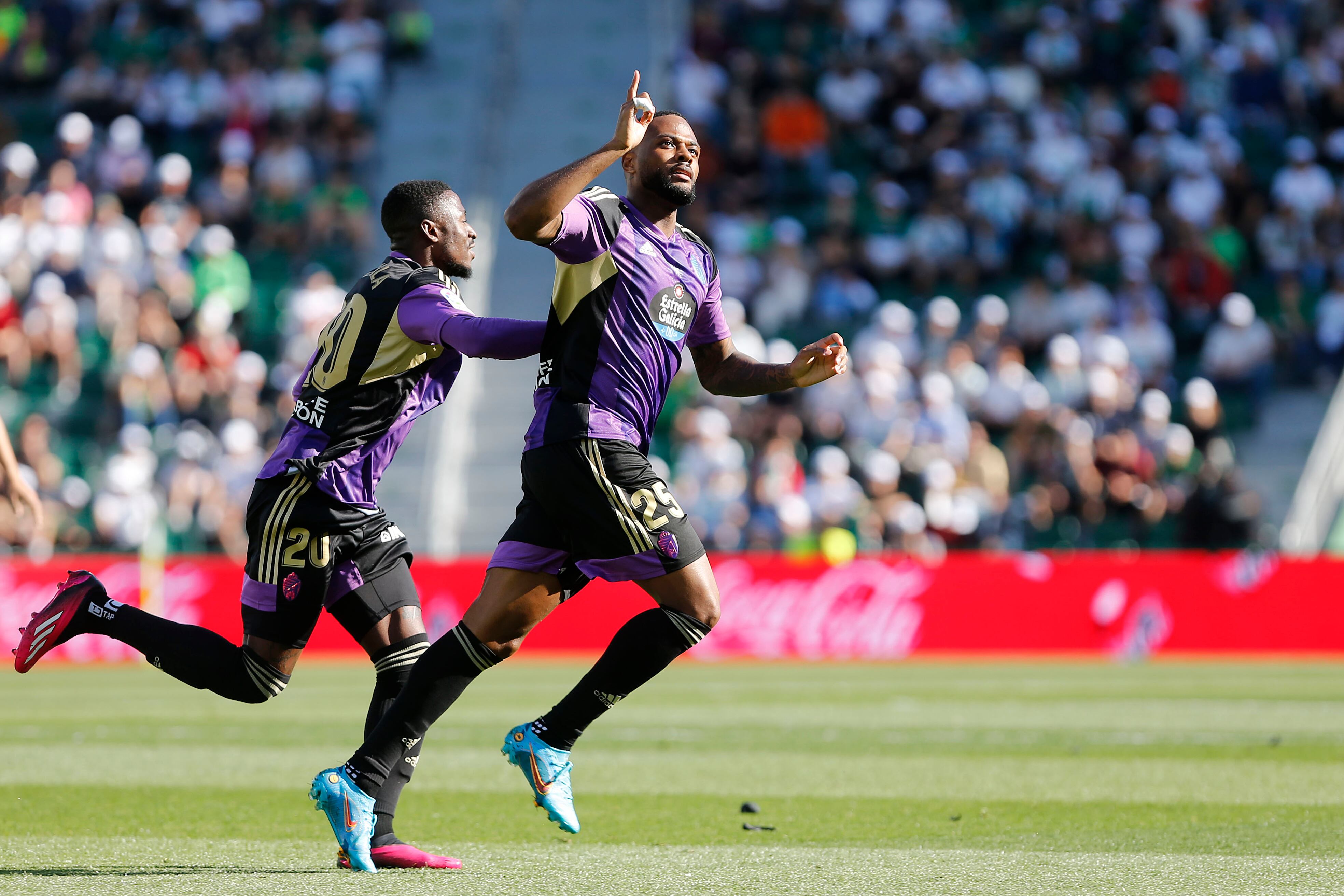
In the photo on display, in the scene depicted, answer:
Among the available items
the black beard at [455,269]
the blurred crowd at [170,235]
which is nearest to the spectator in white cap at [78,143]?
the blurred crowd at [170,235]

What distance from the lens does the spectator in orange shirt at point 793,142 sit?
23062mm

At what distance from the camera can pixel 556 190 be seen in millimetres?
5289

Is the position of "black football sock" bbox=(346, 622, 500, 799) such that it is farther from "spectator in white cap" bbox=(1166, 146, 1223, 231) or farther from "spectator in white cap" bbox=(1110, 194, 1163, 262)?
"spectator in white cap" bbox=(1166, 146, 1223, 231)

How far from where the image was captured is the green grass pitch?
215 inches

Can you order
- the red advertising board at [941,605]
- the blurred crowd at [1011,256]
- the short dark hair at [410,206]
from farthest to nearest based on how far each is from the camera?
the blurred crowd at [1011,256] < the red advertising board at [941,605] < the short dark hair at [410,206]

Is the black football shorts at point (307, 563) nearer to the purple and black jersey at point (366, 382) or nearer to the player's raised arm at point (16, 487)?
the purple and black jersey at point (366, 382)

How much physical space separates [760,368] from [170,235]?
54.6ft

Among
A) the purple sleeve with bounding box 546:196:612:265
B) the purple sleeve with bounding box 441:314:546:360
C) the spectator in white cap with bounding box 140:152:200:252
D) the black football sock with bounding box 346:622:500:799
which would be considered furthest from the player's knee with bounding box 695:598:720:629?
the spectator in white cap with bounding box 140:152:200:252

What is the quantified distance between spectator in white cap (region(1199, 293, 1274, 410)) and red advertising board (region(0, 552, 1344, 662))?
3.27 meters

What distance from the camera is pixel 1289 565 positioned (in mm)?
17453

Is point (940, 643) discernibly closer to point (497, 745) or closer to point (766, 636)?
point (766, 636)

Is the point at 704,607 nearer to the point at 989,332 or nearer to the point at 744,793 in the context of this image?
the point at 744,793

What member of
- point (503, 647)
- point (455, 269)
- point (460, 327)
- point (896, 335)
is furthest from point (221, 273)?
point (460, 327)

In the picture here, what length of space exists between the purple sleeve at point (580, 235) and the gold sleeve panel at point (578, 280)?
2cm
